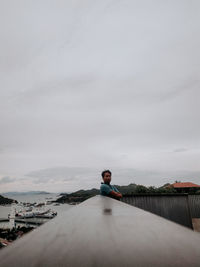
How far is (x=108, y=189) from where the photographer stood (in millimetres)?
2627

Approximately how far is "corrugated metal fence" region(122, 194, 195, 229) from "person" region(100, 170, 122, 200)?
135 inches

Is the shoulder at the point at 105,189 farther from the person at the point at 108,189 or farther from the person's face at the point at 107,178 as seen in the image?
the person's face at the point at 107,178

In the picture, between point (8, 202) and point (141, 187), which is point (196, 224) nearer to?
point (141, 187)

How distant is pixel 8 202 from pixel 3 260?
16499 centimetres

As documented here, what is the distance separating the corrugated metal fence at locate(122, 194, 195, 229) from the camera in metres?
5.83

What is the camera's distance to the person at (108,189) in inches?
102

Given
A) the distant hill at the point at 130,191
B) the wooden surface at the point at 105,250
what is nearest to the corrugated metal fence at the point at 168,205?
the distant hill at the point at 130,191

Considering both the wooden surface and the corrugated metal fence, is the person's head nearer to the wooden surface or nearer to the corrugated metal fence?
the wooden surface

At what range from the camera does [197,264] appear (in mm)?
256

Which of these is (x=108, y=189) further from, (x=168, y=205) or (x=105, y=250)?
(x=168, y=205)

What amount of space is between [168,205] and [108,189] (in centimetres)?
438

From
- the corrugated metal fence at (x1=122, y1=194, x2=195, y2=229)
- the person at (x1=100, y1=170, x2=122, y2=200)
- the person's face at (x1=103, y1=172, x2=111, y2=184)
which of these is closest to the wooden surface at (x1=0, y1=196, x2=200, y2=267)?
the person at (x1=100, y1=170, x2=122, y2=200)

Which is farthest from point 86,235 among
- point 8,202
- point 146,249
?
point 8,202

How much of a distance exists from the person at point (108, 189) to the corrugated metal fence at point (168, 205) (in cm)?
343
